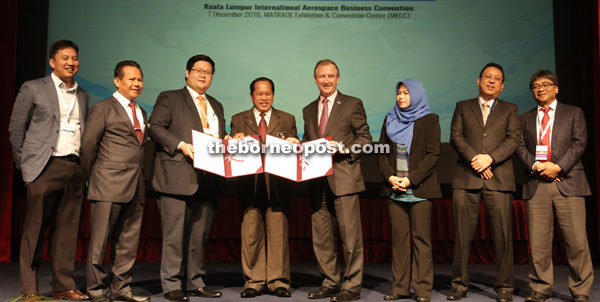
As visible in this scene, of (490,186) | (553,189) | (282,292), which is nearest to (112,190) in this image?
(282,292)

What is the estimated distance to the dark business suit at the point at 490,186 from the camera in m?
3.23

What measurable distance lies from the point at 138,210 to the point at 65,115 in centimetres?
79

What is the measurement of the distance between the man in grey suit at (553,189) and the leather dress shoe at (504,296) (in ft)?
0.36

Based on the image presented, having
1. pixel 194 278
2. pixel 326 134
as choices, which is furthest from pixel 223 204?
pixel 326 134

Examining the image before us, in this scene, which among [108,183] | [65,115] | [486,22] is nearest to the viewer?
[108,183]

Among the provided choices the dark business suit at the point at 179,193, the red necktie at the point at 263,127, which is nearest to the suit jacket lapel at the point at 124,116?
the dark business suit at the point at 179,193

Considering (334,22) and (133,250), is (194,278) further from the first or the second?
(334,22)

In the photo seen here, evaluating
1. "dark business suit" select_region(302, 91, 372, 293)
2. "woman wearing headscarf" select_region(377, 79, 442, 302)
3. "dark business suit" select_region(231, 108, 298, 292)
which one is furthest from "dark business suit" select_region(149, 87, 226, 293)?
"woman wearing headscarf" select_region(377, 79, 442, 302)

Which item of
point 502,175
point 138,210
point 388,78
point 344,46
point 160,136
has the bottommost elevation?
point 138,210

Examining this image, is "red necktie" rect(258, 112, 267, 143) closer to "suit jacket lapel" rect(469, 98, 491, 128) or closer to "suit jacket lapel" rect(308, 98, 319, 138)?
"suit jacket lapel" rect(308, 98, 319, 138)

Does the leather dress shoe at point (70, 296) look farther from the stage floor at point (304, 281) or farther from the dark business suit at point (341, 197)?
the dark business suit at point (341, 197)

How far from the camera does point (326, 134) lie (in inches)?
130

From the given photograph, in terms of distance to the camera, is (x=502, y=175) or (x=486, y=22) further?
(x=486, y=22)

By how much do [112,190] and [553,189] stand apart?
2.81 meters
